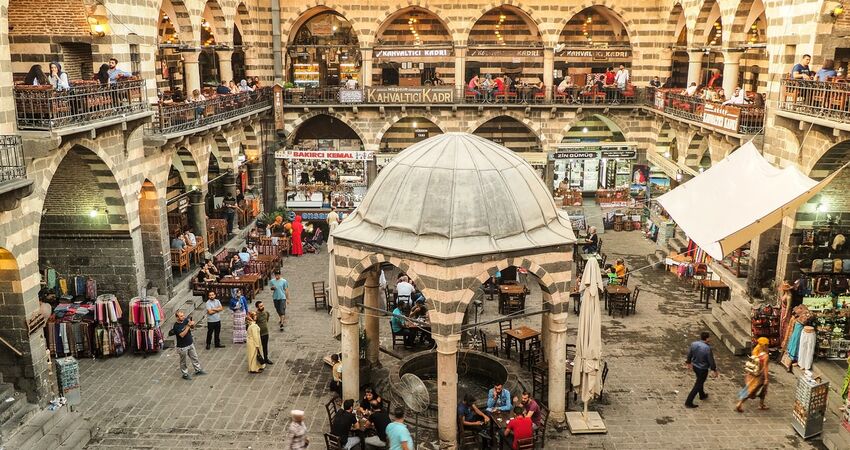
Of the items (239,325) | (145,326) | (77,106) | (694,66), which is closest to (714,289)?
(694,66)

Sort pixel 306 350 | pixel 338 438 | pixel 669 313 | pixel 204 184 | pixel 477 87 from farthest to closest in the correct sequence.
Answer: pixel 477 87, pixel 204 184, pixel 669 313, pixel 306 350, pixel 338 438

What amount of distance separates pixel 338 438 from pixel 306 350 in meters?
5.69

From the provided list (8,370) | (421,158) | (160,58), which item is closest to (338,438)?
(421,158)

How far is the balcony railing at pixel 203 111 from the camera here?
2075cm

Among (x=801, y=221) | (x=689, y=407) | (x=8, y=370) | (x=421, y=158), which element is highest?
(x=421, y=158)

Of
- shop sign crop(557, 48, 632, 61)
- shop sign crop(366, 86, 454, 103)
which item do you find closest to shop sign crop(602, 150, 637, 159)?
shop sign crop(557, 48, 632, 61)

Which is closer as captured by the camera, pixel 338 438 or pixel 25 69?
pixel 338 438

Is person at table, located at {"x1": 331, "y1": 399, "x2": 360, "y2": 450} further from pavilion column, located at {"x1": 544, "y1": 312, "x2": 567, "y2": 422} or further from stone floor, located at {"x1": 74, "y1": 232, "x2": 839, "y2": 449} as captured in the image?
pavilion column, located at {"x1": 544, "y1": 312, "x2": 567, "y2": 422}

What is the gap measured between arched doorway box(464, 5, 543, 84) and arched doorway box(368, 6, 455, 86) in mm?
1149

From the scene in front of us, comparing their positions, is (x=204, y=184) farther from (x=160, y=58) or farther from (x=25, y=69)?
(x=25, y=69)

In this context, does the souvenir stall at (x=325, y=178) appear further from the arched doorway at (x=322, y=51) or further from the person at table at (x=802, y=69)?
the person at table at (x=802, y=69)

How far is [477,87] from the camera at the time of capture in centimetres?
3033

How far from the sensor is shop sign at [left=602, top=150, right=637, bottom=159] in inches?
1202

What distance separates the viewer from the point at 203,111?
76.2 ft
